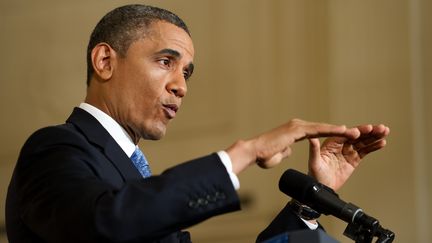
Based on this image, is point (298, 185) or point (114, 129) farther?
point (114, 129)

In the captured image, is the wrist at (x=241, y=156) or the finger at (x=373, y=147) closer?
the wrist at (x=241, y=156)

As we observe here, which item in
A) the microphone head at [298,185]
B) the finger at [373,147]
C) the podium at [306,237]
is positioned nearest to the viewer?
the podium at [306,237]

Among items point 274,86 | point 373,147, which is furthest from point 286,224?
point 274,86

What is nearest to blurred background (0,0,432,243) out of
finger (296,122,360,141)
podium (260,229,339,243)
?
finger (296,122,360,141)

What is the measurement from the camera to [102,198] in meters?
1.96

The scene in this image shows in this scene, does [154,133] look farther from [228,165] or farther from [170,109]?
[228,165]

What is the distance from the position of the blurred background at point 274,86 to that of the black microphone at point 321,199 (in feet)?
6.84

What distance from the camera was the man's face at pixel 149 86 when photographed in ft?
8.68

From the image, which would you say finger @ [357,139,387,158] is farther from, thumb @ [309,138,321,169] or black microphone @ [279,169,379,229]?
black microphone @ [279,169,379,229]

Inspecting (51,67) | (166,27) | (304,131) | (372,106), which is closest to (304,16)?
(372,106)

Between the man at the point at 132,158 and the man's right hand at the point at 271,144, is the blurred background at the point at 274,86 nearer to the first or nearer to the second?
the man at the point at 132,158

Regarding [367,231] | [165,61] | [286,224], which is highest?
[165,61]

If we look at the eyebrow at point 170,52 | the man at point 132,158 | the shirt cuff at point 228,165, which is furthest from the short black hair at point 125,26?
the shirt cuff at point 228,165

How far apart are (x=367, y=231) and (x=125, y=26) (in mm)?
1063
